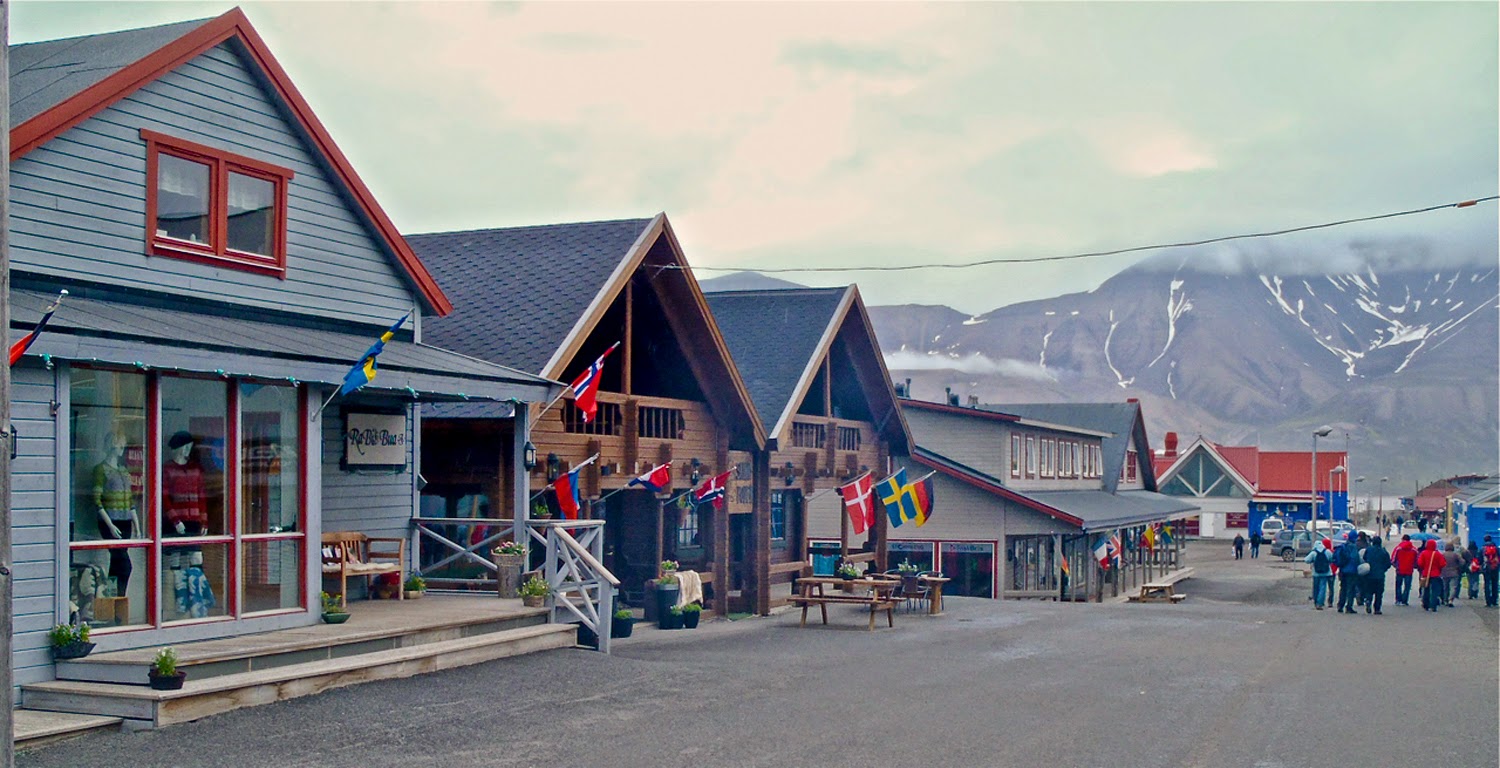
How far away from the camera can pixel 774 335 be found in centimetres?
3033

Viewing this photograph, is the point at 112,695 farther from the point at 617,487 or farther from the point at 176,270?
the point at 617,487

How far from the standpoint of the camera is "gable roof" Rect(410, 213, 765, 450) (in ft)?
69.2

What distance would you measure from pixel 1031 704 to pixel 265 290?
30.8 feet

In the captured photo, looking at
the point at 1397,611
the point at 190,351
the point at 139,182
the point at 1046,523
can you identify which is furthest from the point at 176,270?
the point at 1046,523

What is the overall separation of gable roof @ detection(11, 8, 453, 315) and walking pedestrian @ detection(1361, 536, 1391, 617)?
69.5 feet

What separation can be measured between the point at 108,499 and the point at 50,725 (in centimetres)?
251

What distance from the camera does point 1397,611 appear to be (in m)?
32.7

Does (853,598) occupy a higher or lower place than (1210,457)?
lower

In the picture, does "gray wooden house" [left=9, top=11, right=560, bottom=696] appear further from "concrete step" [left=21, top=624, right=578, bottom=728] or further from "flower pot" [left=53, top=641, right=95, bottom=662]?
"concrete step" [left=21, top=624, right=578, bottom=728]

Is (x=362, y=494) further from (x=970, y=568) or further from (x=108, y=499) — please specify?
(x=970, y=568)

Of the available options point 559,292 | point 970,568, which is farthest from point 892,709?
point 970,568

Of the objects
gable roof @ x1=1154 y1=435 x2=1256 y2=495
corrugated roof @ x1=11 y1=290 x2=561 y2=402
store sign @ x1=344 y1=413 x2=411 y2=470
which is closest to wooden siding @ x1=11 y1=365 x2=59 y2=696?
corrugated roof @ x1=11 y1=290 x2=561 y2=402

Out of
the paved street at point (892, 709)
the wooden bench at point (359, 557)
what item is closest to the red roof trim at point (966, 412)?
the paved street at point (892, 709)

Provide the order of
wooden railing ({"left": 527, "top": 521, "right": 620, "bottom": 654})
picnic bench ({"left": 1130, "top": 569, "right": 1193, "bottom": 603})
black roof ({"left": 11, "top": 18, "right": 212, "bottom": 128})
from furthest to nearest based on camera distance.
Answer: picnic bench ({"left": 1130, "top": 569, "right": 1193, "bottom": 603})
wooden railing ({"left": 527, "top": 521, "right": 620, "bottom": 654})
black roof ({"left": 11, "top": 18, "right": 212, "bottom": 128})
